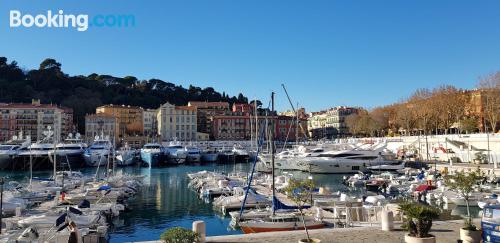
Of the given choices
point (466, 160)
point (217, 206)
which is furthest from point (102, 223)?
point (466, 160)

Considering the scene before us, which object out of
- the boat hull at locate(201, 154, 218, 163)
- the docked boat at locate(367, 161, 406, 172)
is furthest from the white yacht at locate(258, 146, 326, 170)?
the boat hull at locate(201, 154, 218, 163)

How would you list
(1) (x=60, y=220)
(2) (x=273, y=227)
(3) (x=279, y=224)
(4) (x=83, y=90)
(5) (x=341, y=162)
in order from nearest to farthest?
(1) (x=60, y=220), (2) (x=273, y=227), (3) (x=279, y=224), (5) (x=341, y=162), (4) (x=83, y=90)

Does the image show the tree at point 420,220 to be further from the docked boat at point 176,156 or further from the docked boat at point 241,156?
the docked boat at point 241,156

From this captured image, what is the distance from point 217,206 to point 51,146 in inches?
2178

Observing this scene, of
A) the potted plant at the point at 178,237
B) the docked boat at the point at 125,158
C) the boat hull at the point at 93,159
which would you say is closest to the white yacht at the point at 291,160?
the docked boat at the point at 125,158

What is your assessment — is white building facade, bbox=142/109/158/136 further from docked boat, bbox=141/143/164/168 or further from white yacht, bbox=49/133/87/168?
docked boat, bbox=141/143/164/168

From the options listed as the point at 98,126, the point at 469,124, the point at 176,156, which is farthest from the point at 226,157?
the point at 98,126

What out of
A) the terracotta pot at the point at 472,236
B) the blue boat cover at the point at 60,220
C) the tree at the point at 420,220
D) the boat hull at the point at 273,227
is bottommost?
the boat hull at the point at 273,227

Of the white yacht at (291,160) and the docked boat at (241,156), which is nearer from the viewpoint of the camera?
the white yacht at (291,160)

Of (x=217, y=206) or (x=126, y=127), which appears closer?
(x=217, y=206)

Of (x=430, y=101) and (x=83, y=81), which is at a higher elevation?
(x=83, y=81)

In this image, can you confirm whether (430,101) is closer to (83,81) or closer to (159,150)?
(159,150)

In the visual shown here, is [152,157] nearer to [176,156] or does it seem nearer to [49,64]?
[176,156]

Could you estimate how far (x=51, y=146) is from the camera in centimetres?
7388
